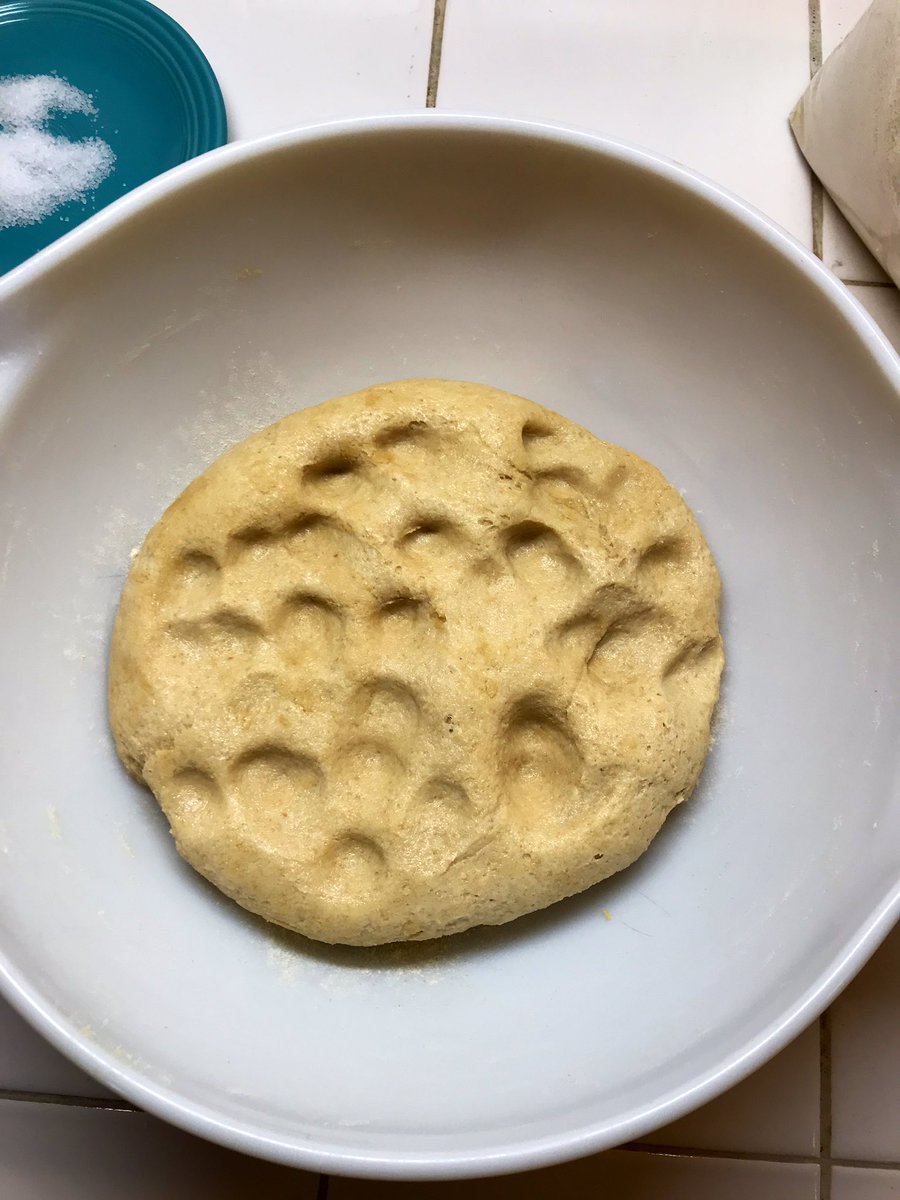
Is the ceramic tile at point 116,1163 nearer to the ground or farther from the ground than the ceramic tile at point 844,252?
nearer to the ground

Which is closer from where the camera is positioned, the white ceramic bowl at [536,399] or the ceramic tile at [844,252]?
the white ceramic bowl at [536,399]

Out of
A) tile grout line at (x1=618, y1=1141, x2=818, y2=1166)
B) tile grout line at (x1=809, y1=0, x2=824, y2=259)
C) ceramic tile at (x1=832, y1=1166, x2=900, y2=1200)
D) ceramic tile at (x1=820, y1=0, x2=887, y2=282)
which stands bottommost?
ceramic tile at (x1=832, y1=1166, x2=900, y2=1200)

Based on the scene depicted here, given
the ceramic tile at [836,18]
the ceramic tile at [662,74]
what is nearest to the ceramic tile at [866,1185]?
the ceramic tile at [662,74]

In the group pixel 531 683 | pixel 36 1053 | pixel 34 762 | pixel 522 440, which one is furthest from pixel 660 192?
pixel 36 1053

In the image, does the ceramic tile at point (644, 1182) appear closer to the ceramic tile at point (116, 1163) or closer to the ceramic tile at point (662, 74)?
the ceramic tile at point (116, 1163)

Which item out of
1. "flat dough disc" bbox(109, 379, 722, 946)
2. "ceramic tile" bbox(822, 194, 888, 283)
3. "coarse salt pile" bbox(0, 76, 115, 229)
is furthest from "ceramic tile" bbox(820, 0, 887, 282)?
"coarse salt pile" bbox(0, 76, 115, 229)

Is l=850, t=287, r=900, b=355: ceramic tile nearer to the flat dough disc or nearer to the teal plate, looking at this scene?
the flat dough disc

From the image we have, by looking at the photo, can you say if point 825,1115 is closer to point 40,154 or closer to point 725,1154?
point 725,1154
